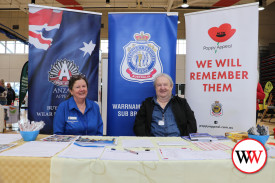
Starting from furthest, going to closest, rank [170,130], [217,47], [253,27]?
[217,47], [253,27], [170,130]

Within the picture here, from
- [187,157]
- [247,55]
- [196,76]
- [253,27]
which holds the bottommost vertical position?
[187,157]

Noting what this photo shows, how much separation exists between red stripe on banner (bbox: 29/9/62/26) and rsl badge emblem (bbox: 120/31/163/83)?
104 centimetres

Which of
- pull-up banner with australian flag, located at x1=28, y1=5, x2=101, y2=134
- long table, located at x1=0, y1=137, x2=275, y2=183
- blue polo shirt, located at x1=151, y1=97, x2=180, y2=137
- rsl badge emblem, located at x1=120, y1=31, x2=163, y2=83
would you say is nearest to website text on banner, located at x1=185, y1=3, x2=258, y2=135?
rsl badge emblem, located at x1=120, y1=31, x2=163, y2=83

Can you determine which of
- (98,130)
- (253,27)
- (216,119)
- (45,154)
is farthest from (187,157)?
(253,27)

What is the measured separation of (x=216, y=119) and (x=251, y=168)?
5.67ft

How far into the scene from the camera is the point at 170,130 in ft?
7.57

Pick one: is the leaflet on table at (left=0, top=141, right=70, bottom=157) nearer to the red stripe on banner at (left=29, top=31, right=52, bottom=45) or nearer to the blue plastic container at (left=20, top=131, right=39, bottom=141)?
the blue plastic container at (left=20, top=131, right=39, bottom=141)

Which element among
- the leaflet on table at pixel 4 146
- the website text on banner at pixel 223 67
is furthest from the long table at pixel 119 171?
the website text on banner at pixel 223 67

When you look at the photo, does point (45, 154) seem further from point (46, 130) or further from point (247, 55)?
point (247, 55)

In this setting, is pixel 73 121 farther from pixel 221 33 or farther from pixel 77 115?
pixel 221 33

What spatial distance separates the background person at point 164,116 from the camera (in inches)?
91.4

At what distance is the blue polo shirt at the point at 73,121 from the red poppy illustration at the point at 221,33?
1.86 m

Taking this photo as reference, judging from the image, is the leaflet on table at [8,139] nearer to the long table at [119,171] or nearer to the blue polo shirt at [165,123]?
the long table at [119,171]
